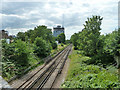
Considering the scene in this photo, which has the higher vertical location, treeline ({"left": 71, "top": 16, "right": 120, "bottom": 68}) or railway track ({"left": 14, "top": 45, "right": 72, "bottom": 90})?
treeline ({"left": 71, "top": 16, "right": 120, "bottom": 68})

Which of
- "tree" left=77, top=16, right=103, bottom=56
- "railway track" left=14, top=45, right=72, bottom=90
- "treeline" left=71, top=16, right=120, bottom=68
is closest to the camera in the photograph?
"railway track" left=14, top=45, right=72, bottom=90

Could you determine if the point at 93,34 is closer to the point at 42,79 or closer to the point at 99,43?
the point at 99,43

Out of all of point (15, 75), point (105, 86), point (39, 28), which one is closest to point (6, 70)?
point (15, 75)

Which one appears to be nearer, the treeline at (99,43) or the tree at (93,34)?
the treeline at (99,43)

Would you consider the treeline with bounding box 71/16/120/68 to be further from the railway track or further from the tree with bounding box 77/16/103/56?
the railway track

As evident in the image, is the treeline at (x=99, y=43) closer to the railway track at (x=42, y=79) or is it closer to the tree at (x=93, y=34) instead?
the tree at (x=93, y=34)

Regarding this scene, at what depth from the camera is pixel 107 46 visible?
557 inches

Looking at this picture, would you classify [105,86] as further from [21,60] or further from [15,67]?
[21,60]

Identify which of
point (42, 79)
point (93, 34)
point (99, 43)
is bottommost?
point (42, 79)

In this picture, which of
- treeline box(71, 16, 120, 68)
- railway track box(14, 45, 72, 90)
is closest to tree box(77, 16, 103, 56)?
treeline box(71, 16, 120, 68)

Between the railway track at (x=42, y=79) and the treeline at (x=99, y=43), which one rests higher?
the treeline at (x=99, y=43)

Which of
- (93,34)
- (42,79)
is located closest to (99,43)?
(93,34)

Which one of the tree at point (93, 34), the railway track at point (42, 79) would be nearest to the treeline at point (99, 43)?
the tree at point (93, 34)

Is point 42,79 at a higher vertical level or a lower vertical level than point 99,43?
lower
